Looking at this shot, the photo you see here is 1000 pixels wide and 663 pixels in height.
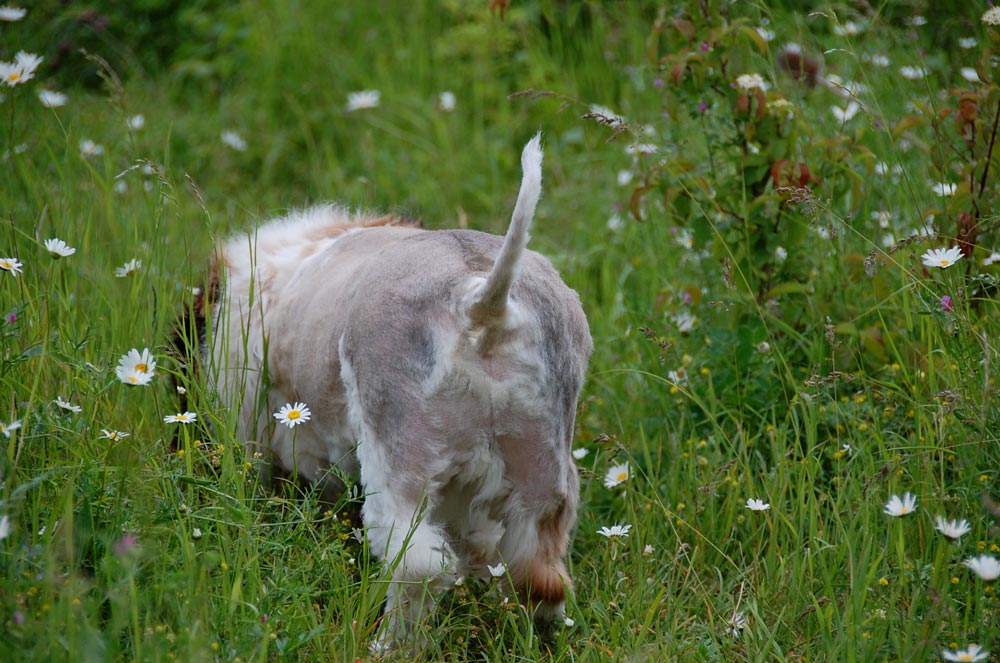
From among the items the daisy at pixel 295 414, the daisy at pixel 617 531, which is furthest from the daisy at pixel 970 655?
the daisy at pixel 295 414

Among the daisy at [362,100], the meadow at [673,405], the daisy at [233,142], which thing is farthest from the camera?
the daisy at [233,142]

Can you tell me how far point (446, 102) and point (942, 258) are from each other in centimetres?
327

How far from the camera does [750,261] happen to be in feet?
10.9

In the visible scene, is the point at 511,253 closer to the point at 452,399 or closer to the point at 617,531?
the point at 452,399

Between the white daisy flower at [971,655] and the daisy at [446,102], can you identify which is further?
the daisy at [446,102]

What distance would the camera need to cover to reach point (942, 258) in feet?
8.68

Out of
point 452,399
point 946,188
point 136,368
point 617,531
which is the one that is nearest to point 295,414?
point 136,368

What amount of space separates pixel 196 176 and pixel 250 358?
2.75 meters

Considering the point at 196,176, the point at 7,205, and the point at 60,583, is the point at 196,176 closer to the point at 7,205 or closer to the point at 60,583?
the point at 7,205

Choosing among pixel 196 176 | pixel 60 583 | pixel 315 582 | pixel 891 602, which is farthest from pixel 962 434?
pixel 196 176

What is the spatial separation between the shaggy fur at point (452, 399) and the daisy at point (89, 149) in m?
1.45

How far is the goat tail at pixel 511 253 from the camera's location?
6.91 ft

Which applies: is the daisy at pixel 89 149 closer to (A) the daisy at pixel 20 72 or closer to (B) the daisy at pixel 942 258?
(A) the daisy at pixel 20 72

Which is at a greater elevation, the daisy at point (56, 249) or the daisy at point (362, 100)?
the daisy at point (56, 249)
